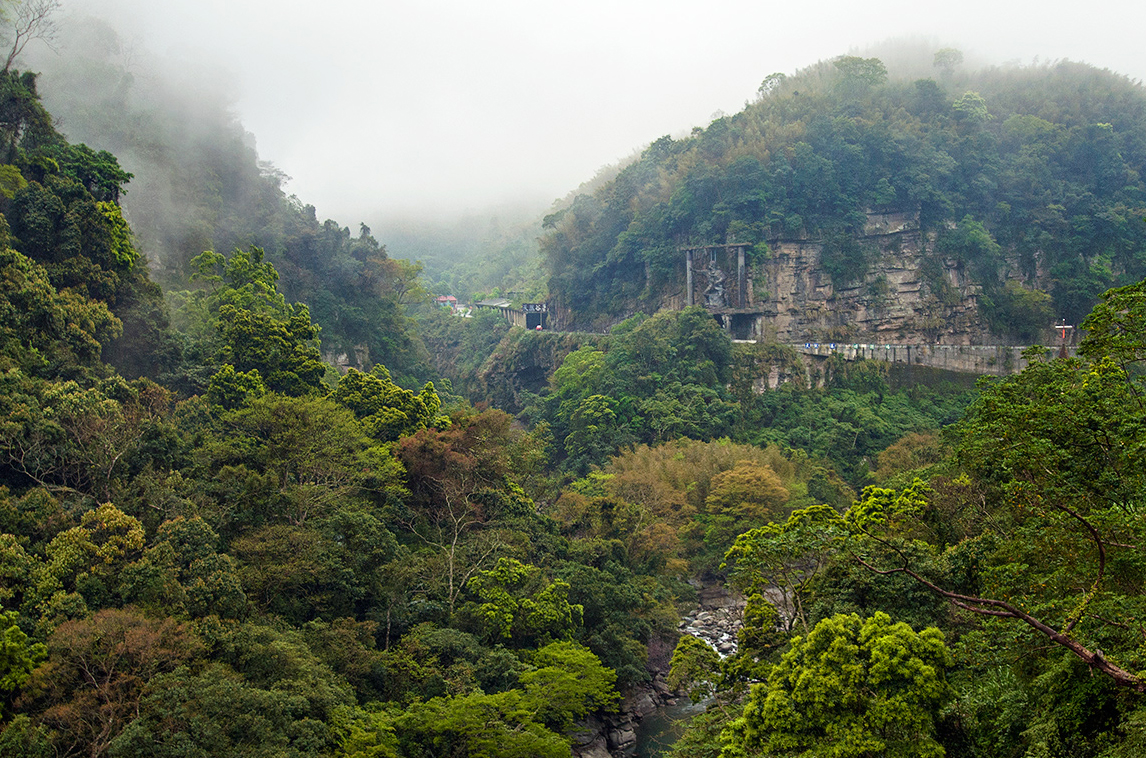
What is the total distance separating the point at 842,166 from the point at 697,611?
29360 mm

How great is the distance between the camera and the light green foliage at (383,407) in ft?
78.9

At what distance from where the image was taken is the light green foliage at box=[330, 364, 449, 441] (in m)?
24.1

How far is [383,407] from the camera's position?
2455 cm

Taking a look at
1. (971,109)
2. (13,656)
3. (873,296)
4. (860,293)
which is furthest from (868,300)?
(13,656)

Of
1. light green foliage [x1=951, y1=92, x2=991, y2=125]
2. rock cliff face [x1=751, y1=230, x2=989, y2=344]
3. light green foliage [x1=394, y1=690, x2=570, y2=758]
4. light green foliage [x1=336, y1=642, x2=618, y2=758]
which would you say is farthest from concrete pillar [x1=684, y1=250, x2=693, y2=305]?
light green foliage [x1=394, y1=690, x2=570, y2=758]

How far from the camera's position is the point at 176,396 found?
23938mm

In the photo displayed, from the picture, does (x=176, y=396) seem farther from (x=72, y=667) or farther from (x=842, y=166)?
(x=842, y=166)

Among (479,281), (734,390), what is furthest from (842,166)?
(479,281)

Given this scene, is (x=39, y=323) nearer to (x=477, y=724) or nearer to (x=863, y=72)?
(x=477, y=724)

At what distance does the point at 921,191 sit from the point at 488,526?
113 ft

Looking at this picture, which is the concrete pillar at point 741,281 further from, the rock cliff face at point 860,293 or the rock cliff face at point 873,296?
the rock cliff face at point 873,296

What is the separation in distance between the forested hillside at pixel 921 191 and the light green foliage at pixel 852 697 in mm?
34668

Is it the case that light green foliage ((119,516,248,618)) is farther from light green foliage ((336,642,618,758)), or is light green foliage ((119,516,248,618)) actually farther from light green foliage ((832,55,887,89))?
light green foliage ((832,55,887,89))

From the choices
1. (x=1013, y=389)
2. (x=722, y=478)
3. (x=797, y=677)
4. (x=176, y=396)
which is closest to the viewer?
Answer: (x=797, y=677)
